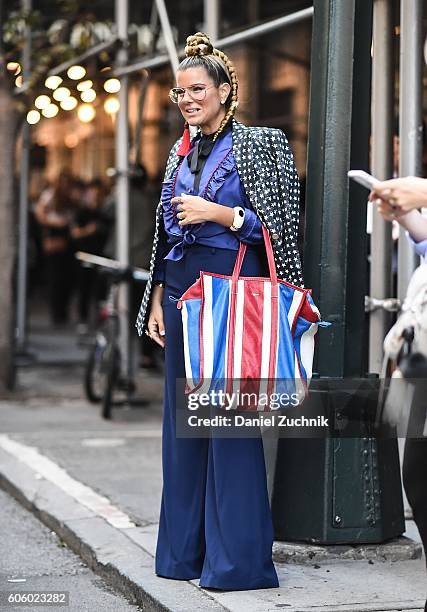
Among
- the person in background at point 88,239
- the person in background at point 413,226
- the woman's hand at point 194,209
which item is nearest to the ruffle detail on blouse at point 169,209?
the woman's hand at point 194,209

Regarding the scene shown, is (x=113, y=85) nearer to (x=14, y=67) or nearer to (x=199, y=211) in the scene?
(x=14, y=67)

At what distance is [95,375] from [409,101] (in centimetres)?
475

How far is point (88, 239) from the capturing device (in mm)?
16703

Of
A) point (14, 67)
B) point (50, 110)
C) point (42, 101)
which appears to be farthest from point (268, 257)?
point (50, 110)

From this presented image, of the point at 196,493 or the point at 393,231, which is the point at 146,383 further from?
the point at 196,493

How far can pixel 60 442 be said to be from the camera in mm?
8336

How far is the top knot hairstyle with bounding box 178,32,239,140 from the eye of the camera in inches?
185

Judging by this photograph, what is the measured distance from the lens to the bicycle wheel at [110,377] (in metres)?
9.23

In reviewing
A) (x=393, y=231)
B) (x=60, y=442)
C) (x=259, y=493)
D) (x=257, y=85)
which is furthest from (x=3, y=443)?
(x=257, y=85)

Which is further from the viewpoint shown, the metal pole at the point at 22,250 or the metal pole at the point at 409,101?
the metal pole at the point at 22,250

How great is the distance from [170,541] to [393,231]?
2.18 meters

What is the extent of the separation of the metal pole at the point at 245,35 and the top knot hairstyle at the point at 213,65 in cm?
295

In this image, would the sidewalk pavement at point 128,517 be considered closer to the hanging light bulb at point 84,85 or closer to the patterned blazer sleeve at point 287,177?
the patterned blazer sleeve at point 287,177

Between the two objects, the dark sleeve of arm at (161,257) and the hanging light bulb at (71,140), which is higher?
the hanging light bulb at (71,140)
